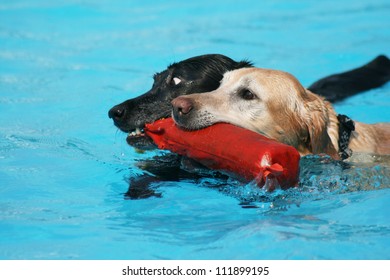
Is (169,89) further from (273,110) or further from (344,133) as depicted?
(344,133)

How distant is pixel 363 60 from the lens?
996 cm

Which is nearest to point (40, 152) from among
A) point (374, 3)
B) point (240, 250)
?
point (240, 250)

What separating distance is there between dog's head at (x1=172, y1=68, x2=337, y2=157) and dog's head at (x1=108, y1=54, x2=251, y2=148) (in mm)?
608

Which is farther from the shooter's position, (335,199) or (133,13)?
(133,13)

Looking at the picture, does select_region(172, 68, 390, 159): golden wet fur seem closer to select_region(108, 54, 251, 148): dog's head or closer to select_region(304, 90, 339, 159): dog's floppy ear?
select_region(304, 90, 339, 159): dog's floppy ear

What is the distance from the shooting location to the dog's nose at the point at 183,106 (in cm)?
496

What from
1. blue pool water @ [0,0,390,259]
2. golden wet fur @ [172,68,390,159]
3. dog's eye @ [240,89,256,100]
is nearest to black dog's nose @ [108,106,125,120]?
blue pool water @ [0,0,390,259]

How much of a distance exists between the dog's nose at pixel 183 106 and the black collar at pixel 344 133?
3.76 ft

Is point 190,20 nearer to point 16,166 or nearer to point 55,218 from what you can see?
point 16,166

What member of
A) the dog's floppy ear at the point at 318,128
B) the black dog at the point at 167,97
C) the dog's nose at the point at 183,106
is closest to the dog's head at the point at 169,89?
the black dog at the point at 167,97

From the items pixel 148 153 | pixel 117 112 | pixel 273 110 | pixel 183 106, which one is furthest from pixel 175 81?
pixel 273 110

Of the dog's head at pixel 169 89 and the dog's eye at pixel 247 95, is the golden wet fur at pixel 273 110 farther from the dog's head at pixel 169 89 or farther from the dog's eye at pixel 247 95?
the dog's head at pixel 169 89

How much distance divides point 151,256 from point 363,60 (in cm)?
653

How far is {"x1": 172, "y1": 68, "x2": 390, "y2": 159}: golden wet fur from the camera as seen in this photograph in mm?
5070
